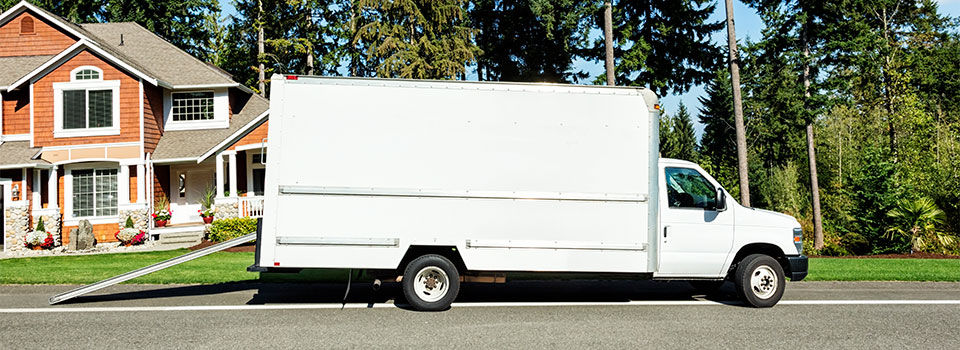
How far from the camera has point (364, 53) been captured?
34.1 meters

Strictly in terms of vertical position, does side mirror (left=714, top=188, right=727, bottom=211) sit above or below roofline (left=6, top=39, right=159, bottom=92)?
below

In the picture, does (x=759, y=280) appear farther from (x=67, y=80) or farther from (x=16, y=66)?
(x=16, y=66)

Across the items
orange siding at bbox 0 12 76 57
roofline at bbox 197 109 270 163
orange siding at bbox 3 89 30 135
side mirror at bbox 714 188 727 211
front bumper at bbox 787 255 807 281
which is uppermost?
orange siding at bbox 0 12 76 57

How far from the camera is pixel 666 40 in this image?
2503cm

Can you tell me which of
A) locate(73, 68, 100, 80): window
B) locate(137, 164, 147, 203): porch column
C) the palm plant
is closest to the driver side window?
the palm plant

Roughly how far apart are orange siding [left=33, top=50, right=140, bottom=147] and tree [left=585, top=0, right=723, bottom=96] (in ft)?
57.6

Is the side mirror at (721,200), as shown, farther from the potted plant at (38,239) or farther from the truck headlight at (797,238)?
the potted plant at (38,239)

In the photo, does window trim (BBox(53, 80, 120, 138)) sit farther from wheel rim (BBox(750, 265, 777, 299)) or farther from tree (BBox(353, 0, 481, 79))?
wheel rim (BBox(750, 265, 777, 299))

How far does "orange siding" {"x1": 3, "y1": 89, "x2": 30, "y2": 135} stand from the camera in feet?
71.5

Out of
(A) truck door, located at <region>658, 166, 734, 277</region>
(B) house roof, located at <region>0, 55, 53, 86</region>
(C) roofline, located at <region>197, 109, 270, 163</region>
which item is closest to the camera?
(A) truck door, located at <region>658, 166, 734, 277</region>

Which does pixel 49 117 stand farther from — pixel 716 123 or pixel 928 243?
pixel 716 123

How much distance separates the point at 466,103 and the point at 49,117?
2016cm

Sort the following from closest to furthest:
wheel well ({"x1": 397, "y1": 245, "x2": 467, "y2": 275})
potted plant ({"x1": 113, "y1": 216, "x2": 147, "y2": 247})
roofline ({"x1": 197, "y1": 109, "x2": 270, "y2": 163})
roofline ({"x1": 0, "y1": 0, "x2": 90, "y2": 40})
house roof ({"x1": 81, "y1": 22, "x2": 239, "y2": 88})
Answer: wheel well ({"x1": 397, "y1": 245, "x2": 467, "y2": 275}) < potted plant ({"x1": 113, "y1": 216, "x2": 147, "y2": 247}) < roofline ({"x1": 197, "y1": 109, "x2": 270, "y2": 163}) < house roof ({"x1": 81, "y1": 22, "x2": 239, "y2": 88}) < roofline ({"x1": 0, "y1": 0, "x2": 90, "y2": 40})

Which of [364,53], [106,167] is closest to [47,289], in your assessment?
[106,167]
